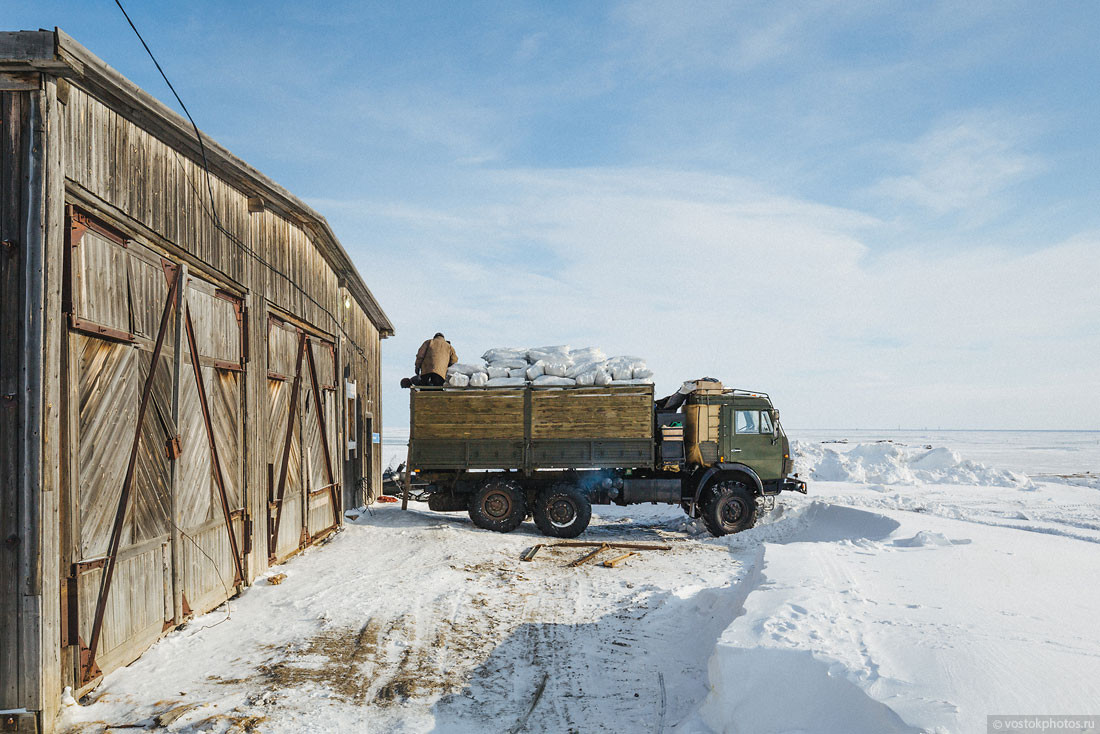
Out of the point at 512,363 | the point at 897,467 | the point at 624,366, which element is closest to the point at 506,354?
the point at 512,363

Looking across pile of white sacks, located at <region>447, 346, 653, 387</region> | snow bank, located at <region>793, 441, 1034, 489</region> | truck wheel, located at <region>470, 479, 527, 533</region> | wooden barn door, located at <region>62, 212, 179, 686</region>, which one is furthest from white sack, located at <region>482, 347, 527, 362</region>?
snow bank, located at <region>793, 441, 1034, 489</region>

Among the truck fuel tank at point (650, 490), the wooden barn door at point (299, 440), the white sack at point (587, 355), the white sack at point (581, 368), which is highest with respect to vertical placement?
the white sack at point (587, 355)

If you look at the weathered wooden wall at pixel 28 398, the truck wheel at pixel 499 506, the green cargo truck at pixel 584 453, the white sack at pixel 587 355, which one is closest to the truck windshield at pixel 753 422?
the green cargo truck at pixel 584 453

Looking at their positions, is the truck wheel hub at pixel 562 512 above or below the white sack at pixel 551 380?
below

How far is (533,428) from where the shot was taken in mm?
12570

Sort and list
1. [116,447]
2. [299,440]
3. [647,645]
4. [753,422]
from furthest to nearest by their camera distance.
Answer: [753,422]
[299,440]
[647,645]
[116,447]

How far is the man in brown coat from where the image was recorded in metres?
13.1

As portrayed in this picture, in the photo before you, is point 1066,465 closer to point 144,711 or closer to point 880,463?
point 880,463

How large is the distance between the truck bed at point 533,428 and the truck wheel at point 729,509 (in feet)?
5.02

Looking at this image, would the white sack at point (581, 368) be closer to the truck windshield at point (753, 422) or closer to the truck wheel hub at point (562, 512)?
the truck wheel hub at point (562, 512)

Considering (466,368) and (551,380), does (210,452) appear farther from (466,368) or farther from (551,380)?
(551,380)

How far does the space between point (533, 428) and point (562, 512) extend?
5.60 feet

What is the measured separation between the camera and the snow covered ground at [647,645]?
12.9ft

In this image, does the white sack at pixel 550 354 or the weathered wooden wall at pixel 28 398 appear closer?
the weathered wooden wall at pixel 28 398
